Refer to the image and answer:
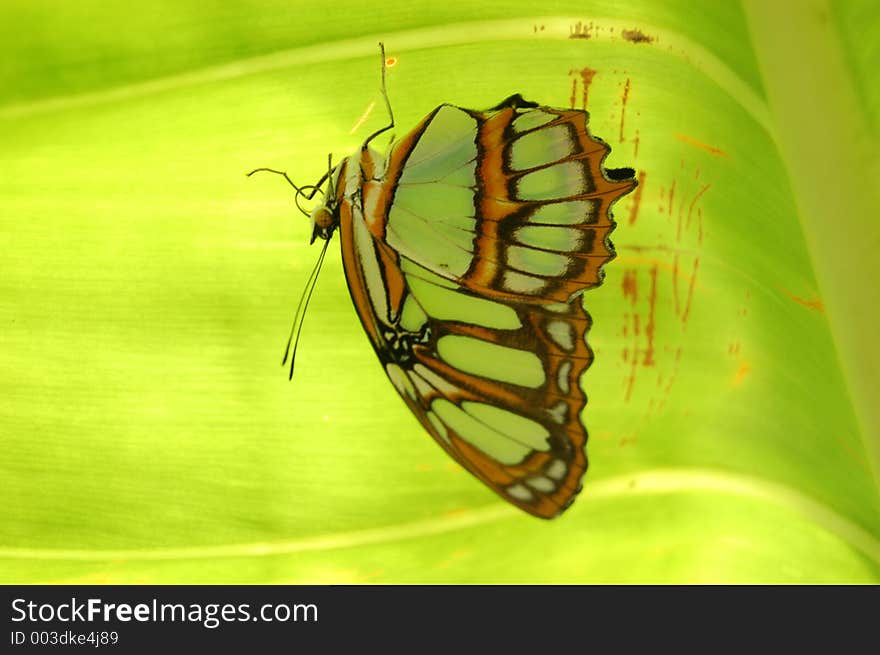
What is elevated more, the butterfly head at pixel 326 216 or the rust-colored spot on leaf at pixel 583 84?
the rust-colored spot on leaf at pixel 583 84

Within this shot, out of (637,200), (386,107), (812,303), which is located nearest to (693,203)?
(637,200)

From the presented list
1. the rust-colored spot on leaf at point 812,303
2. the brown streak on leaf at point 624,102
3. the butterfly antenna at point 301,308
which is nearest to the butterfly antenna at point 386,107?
the butterfly antenna at point 301,308

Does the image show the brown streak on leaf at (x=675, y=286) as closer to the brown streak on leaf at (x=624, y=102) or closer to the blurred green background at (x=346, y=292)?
the blurred green background at (x=346, y=292)

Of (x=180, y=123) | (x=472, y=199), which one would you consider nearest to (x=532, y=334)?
(x=472, y=199)

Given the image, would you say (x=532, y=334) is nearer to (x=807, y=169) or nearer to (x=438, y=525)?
(x=438, y=525)

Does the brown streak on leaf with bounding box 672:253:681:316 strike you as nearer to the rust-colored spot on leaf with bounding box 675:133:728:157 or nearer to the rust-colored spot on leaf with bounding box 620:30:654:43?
the rust-colored spot on leaf with bounding box 675:133:728:157

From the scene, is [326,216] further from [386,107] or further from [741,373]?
[741,373]

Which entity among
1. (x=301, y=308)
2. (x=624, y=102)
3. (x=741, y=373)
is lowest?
(x=741, y=373)

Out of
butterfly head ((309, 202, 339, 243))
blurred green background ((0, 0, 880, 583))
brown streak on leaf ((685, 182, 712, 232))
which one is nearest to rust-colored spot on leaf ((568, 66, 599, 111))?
blurred green background ((0, 0, 880, 583))

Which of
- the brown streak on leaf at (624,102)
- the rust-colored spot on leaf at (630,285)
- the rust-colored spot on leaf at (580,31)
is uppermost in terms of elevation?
the rust-colored spot on leaf at (580,31)
